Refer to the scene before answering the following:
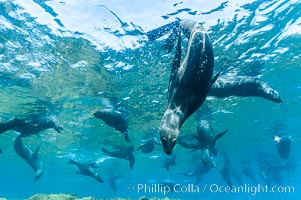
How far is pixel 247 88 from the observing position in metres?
9.50

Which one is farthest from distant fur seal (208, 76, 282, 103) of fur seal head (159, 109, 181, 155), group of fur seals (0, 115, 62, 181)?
group of fur seals (0, 115, 62, 181)

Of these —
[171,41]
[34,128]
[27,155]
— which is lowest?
[27,155]

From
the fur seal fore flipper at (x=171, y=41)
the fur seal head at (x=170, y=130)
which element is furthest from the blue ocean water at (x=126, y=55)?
the fur seal fore flipper at (x=171, y=41)

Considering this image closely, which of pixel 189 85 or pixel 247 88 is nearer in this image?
pixel 189 85

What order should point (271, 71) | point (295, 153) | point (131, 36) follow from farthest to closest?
point (295, 153) → point (271, 71) → point (131, 36)

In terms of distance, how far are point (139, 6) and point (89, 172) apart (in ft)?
30.9

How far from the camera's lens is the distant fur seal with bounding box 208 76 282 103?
350 inches

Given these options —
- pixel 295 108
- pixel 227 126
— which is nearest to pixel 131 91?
pixel 227 126

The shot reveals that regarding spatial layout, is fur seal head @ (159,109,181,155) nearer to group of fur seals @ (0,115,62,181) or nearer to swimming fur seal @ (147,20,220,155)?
swimming fur seal @ (147,20,220,155)

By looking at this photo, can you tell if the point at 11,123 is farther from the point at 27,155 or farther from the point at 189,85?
the point at 27,155

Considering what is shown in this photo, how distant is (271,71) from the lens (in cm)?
1681

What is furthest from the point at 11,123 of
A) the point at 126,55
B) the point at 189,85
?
the point at 126,55

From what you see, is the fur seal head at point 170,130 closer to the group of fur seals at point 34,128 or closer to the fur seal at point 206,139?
the group of fur seals at point 34,128

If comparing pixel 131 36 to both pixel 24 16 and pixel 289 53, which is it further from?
pixel 289 53
